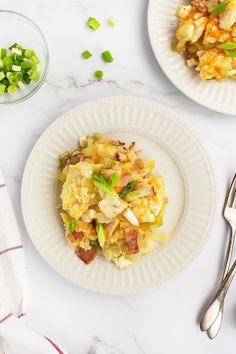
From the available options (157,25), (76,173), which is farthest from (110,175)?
(157,25)

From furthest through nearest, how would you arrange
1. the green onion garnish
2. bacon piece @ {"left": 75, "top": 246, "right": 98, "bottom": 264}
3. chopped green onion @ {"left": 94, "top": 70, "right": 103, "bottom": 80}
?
chopped green onion @ {"left": 94, "top": 70, "right": 103, "bottom": 80}
bacon piece @ {"left": 75, "top": 246, "right": 98, "bottom": 264}
the green onion garnish

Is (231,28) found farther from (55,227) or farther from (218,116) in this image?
(55,227)

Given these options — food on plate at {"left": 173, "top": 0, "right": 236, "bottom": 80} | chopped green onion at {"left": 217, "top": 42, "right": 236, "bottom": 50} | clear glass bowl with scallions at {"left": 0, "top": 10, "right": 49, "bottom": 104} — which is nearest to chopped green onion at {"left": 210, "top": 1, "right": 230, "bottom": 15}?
food on plate at {"left": 173, "top": 0, "right": 236, "bottom": 80}

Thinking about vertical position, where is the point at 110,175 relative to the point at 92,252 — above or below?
above

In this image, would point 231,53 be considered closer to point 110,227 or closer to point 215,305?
point 110,227

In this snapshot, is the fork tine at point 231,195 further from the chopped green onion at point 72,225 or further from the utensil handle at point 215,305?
the chopped green onion at point 72,225

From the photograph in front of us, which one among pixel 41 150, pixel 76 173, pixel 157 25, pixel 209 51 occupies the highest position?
pixel 157 25

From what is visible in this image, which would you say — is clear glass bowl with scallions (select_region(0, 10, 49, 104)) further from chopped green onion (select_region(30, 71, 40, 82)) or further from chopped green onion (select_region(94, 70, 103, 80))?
chopped green onion (select_region(94, 70, 103, 80))
